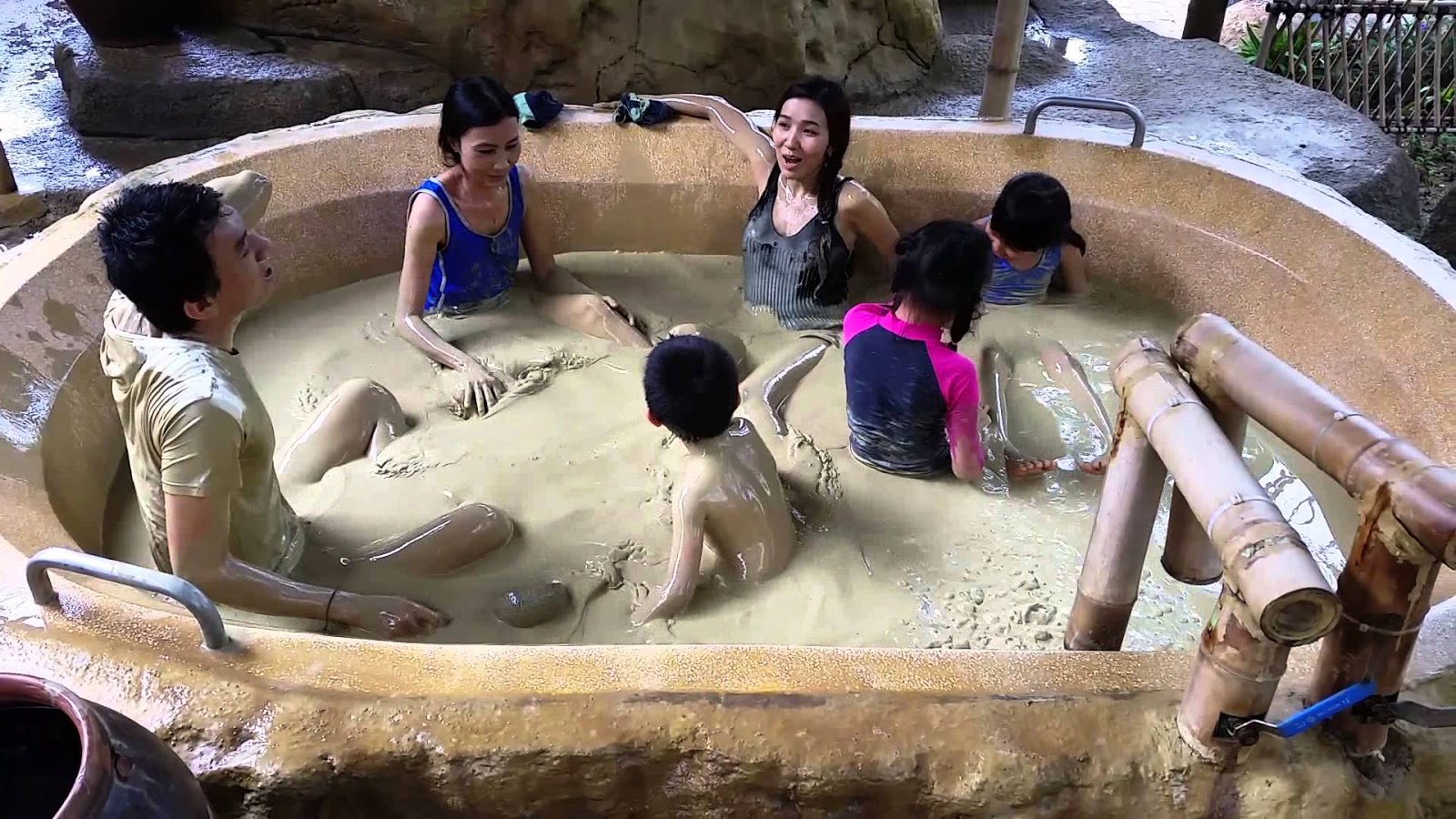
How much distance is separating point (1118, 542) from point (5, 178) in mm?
5585

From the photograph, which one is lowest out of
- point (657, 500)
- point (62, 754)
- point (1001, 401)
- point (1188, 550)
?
point (657, 500)

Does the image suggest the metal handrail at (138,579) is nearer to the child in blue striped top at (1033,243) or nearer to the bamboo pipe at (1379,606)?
the bamboo pipe at (1379,606)

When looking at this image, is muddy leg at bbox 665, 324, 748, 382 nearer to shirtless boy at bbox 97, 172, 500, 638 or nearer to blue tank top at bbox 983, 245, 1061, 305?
blue tank top at bbox 983, 245, 1061, 305

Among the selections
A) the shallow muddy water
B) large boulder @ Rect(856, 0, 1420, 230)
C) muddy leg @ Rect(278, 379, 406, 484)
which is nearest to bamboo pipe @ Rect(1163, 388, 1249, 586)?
the shallow muddy water

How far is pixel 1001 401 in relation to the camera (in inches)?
128

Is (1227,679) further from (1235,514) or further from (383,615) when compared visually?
(383,615)

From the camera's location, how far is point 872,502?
9.09ft

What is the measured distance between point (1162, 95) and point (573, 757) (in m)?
6.16

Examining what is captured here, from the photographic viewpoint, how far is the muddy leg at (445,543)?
251cm

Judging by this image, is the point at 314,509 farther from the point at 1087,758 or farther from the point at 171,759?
the point at 1087,758

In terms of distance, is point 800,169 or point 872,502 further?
point 800,169

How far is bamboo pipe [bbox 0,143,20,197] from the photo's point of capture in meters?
4.95

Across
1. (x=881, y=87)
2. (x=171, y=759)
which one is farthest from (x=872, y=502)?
(x=881, y=87)

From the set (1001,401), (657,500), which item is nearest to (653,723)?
(657,500)
